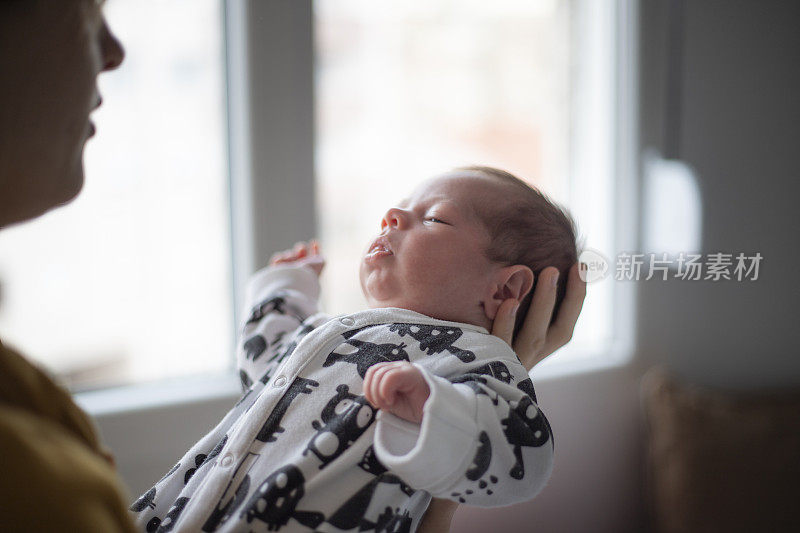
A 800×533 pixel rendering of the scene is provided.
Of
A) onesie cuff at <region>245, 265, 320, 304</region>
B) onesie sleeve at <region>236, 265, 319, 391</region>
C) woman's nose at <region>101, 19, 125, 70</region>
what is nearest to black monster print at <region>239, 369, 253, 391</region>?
onesie sleeve at <region>236, 265, 319, 391</region>

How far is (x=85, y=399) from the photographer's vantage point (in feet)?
3.63

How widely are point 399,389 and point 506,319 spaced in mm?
213

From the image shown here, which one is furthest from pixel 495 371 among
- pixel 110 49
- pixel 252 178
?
pixel 252 178

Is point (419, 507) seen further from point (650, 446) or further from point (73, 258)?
point (650, 446)

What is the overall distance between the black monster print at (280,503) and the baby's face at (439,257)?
0.25 meters

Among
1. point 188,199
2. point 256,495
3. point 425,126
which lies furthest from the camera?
point 425,126

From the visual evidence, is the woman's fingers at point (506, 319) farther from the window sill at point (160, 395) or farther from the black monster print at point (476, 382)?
the window sill at point (160, 395)

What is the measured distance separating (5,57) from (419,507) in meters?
0.56

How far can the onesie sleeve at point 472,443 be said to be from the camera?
1.90 ft

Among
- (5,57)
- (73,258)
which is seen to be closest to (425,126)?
(73,258)

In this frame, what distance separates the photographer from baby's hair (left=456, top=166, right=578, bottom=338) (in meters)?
0.79

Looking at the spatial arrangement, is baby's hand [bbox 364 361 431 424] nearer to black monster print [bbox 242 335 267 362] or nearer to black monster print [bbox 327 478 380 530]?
black monster print [bbox 327 478 380 530]

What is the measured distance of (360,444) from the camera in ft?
2.15
